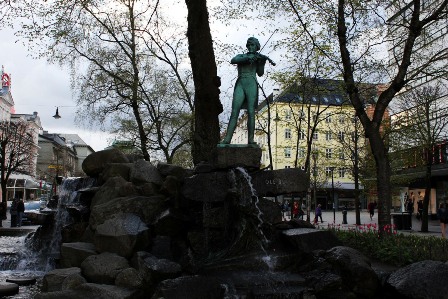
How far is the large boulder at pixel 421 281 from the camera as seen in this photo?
629cm

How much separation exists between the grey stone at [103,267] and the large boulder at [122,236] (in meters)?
0.30

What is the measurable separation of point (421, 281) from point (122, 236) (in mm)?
5105

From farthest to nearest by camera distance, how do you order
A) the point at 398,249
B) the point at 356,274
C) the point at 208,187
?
the point at 398,249 → the point at 208,187 → the point at 356,274

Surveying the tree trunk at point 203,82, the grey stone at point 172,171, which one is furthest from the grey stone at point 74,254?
the tree trunk at point 203,82

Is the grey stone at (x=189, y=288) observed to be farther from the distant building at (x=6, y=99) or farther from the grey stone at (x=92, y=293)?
the distant building at (x=6, y=99)

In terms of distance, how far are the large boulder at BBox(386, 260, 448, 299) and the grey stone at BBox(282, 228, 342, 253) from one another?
56.2 inches

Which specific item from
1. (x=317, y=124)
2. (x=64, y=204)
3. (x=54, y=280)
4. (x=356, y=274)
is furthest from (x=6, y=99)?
(x=356, y=274)

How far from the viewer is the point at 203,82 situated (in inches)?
518

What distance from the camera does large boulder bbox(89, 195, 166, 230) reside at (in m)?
9.27

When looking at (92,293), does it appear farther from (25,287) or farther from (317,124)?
(317,124)

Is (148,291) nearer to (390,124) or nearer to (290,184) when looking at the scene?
(290,184)

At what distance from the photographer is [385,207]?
11.9m

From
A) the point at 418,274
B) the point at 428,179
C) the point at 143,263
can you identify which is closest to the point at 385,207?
the point at 418,274

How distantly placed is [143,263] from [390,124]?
21761 mm
